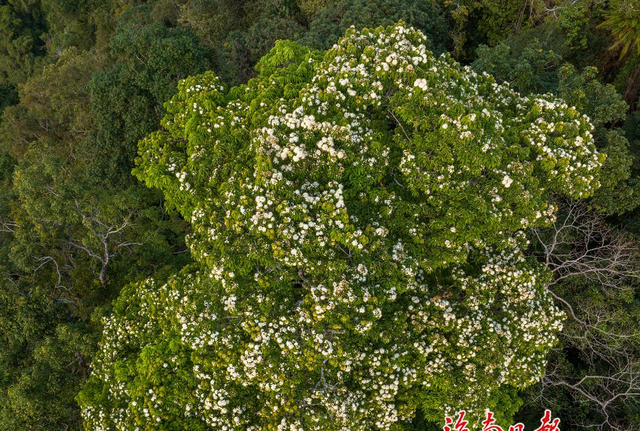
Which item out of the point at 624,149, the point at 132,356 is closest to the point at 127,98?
the point at 132,356

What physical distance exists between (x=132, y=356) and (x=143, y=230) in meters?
5.55

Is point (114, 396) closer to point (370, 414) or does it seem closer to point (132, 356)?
point (132, 356)

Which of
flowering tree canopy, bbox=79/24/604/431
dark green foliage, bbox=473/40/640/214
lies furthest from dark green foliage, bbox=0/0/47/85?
dark green foliage, bbox=473/40/640/214

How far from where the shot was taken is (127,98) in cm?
1823

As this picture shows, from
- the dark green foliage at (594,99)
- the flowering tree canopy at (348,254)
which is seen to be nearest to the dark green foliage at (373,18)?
the dark green foliage at (594,99)

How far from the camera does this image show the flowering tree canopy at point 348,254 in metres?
8.16

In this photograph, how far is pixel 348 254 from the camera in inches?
328

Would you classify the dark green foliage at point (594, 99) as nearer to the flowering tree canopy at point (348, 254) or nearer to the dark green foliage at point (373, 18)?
the flowering tree canopy at point (348, 254)

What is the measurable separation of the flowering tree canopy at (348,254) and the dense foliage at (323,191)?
0.34 feet

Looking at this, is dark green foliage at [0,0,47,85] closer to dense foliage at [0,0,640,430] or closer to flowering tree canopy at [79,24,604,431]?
dense foliage at [0,0,640,430]

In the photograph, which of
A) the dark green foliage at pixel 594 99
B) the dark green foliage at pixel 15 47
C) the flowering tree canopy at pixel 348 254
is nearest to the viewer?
the flowering tree canopy at pixel 348 254

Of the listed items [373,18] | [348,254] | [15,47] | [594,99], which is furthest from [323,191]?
[15,47]

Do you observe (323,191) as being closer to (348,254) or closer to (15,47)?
(348,254)

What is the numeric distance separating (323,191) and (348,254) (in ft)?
4.94
